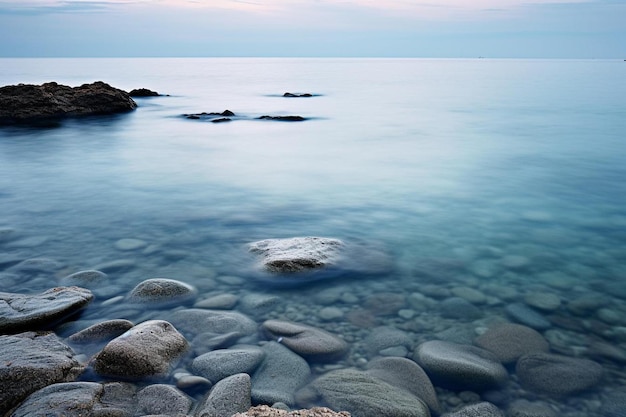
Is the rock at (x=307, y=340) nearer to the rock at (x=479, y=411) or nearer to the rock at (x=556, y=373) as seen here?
the rock at (x=479, y=411)

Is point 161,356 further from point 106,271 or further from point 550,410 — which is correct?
point 550,410

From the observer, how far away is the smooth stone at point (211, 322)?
390 centimetres

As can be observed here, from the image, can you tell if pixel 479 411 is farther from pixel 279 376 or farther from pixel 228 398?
pixel 228 398

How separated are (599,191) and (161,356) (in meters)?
8.29

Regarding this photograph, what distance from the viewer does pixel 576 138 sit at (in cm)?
1502

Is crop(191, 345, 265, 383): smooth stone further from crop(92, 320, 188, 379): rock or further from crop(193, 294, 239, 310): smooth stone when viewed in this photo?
crop(193, 294, 239, 310): smooth stone

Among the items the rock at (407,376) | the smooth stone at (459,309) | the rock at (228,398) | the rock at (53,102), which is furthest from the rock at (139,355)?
the rock at (53,102)

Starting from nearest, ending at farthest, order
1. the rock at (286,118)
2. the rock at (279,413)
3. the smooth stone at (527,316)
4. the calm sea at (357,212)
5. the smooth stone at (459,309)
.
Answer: the rock at (279,413) < the smooth stone at (527,316) < the smooth stone at (459,309) < the calm sea at (357,212) < the rock at (286,118)

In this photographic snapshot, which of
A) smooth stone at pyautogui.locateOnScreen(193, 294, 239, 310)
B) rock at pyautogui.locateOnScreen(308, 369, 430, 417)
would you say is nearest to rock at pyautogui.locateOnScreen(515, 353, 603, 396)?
rock at pyautogui.locateOnScreen(308, 369, 430, 417)

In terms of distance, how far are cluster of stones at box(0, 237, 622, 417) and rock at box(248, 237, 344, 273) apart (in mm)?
935

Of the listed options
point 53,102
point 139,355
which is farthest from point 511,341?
point 53,102

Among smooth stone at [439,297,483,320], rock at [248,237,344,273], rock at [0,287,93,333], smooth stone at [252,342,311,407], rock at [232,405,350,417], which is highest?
rock at [232,405,350,417]

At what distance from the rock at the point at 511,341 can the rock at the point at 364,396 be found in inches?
36.7

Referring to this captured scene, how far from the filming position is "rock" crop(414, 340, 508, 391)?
10.7 feet
